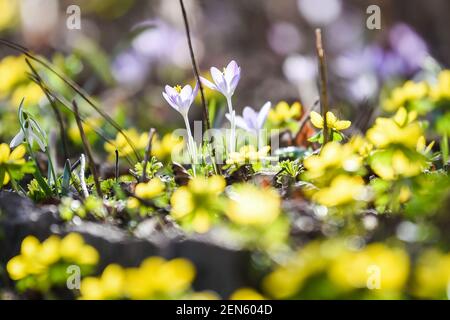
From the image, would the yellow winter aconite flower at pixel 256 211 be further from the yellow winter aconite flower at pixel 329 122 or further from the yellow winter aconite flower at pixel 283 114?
the yellow winter aconite flower at pixel 283 114

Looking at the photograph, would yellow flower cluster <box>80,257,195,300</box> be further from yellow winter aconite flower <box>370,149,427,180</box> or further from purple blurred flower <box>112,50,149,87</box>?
purple blurred flower <box>112,50,149,87</box>

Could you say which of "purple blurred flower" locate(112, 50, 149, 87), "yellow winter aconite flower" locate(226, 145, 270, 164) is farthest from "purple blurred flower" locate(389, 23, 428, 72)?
"yellow winter aconite flower" locate(226, 145, 270, 164)

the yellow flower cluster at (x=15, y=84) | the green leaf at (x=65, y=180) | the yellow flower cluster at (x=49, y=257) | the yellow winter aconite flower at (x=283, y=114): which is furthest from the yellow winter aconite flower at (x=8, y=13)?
the yellow flower cluster at (x=49, y=257)

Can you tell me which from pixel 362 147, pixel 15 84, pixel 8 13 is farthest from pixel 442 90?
pixel 8 13

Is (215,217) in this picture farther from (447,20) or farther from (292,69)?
(447,20)

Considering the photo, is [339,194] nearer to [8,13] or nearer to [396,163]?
[396,163]

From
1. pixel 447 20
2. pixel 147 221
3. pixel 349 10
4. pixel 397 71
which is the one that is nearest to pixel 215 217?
pixel 147 221
